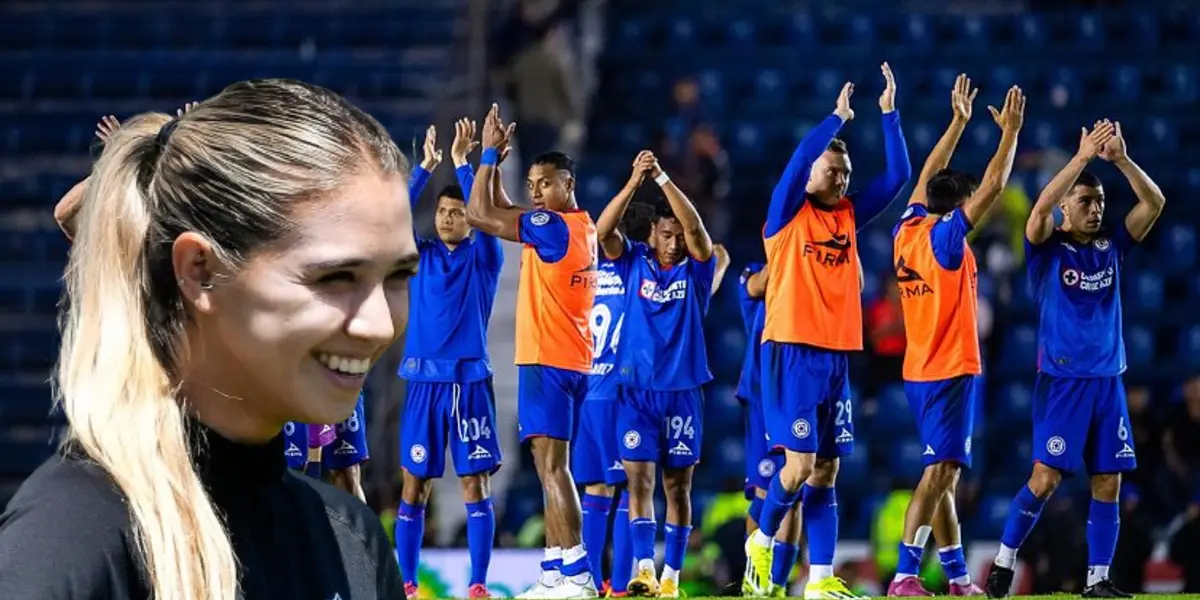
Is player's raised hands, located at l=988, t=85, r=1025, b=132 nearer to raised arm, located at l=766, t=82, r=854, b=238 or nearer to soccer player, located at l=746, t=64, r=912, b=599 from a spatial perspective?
soccer player, located at l=746, t=64, r=912, b=599

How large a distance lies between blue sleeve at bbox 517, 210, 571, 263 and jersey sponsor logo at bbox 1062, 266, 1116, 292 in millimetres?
2306

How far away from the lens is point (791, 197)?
8586 millimetres

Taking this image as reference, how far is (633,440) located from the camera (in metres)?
9.27

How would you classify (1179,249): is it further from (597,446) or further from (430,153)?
(430,153)

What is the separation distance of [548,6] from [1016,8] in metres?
4.07

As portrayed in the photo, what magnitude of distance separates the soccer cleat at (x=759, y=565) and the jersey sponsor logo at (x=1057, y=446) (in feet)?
4.39

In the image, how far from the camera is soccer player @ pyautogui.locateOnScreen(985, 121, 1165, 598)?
850 cm

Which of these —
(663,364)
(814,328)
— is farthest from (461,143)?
(814,328)

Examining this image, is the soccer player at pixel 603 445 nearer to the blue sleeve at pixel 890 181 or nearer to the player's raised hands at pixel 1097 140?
the blue sleeve at pixel 890 181

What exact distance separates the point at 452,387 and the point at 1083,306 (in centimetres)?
290

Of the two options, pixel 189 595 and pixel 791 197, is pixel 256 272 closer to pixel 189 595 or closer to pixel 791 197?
pixel 189 595

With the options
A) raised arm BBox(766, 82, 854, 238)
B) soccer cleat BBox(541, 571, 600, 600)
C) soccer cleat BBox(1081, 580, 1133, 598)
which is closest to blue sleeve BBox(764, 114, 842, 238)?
raised arm BBox(766, 82, 854, 238)

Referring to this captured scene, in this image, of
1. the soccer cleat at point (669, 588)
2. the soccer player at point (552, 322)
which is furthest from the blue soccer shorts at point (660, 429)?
the soccer cleat at point (669, 588)

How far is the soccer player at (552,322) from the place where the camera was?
877cm
